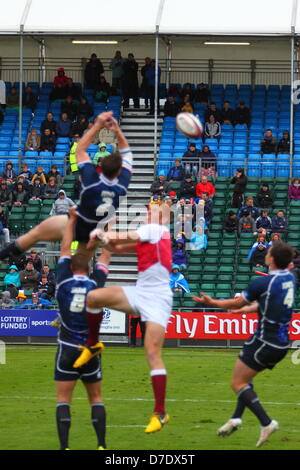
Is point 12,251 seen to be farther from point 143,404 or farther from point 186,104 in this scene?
point 186,104

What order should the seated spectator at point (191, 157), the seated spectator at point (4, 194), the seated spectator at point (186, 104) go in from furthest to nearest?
the seated spectator at point (186, 104), the seated spectator at point (191, 157), the seated spectator at point (4, 194)

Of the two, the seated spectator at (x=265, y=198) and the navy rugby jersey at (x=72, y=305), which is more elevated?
the seated spectator at (x=265, y=198)

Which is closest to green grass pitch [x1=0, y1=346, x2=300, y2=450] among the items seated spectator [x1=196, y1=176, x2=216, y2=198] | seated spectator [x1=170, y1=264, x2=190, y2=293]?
seated spectator [x1=170, y1=264, x2=190, y2=293]

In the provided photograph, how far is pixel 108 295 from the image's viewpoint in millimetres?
11836

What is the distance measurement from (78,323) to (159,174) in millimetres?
22764

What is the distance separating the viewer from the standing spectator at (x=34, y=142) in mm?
36250

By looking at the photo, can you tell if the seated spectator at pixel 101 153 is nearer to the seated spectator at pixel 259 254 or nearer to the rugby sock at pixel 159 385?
the seated spectator at pixel 259 254

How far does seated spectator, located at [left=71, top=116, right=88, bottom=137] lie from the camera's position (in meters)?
35.9

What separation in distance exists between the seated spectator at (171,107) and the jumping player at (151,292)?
83.4ft

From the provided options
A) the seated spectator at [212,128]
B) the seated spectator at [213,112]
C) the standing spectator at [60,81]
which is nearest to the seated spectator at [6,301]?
the seated spectator at [212,128]

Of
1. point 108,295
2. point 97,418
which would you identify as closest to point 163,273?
point 108,295

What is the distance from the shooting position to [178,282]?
2861 cm

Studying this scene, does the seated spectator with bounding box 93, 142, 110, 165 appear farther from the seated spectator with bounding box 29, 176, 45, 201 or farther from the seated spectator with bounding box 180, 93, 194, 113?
the seated spectator with bounding box 180, 93, 194, 113
